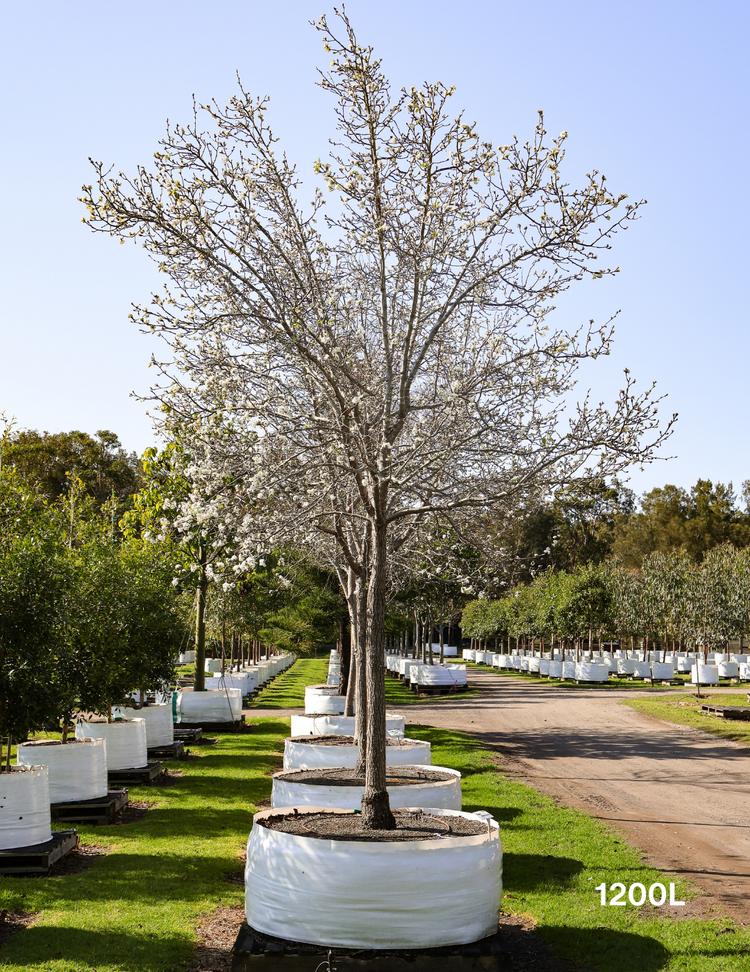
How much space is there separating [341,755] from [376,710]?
155 inches

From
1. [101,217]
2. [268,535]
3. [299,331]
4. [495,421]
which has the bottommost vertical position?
[268,535]

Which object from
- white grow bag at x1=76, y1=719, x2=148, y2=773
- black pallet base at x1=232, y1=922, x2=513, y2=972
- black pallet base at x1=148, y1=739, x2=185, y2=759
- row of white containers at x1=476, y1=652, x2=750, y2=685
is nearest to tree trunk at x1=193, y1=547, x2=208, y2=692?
black pallet base at x1=148, y1=739, x2=185, y2=759

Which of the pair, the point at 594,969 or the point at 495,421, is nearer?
the point at 594,969

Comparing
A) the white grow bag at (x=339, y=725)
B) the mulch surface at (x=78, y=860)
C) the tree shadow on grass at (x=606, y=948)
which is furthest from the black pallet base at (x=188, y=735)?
the tree shadow on grass at (x=606, y=948)

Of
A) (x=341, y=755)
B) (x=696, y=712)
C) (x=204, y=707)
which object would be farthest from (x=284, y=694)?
(x=341, y=755)

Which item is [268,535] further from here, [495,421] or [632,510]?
[632,510]

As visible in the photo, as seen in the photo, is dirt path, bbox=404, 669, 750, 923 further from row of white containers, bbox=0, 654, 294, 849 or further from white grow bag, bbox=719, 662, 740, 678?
white grow bag, bbox=719, 662, 740, 678

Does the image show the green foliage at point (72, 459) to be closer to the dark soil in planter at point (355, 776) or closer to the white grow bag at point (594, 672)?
the white grow bag at point (594, 672)

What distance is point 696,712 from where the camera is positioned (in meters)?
25.9

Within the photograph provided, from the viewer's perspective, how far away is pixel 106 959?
6.13 metres

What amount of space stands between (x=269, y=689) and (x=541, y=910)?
3112 centimetres

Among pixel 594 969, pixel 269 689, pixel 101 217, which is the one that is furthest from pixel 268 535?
pixel 269 689

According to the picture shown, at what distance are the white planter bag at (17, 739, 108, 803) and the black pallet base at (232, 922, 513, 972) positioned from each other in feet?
18.5

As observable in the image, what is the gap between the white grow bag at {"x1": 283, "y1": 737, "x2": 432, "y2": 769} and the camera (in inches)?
434
